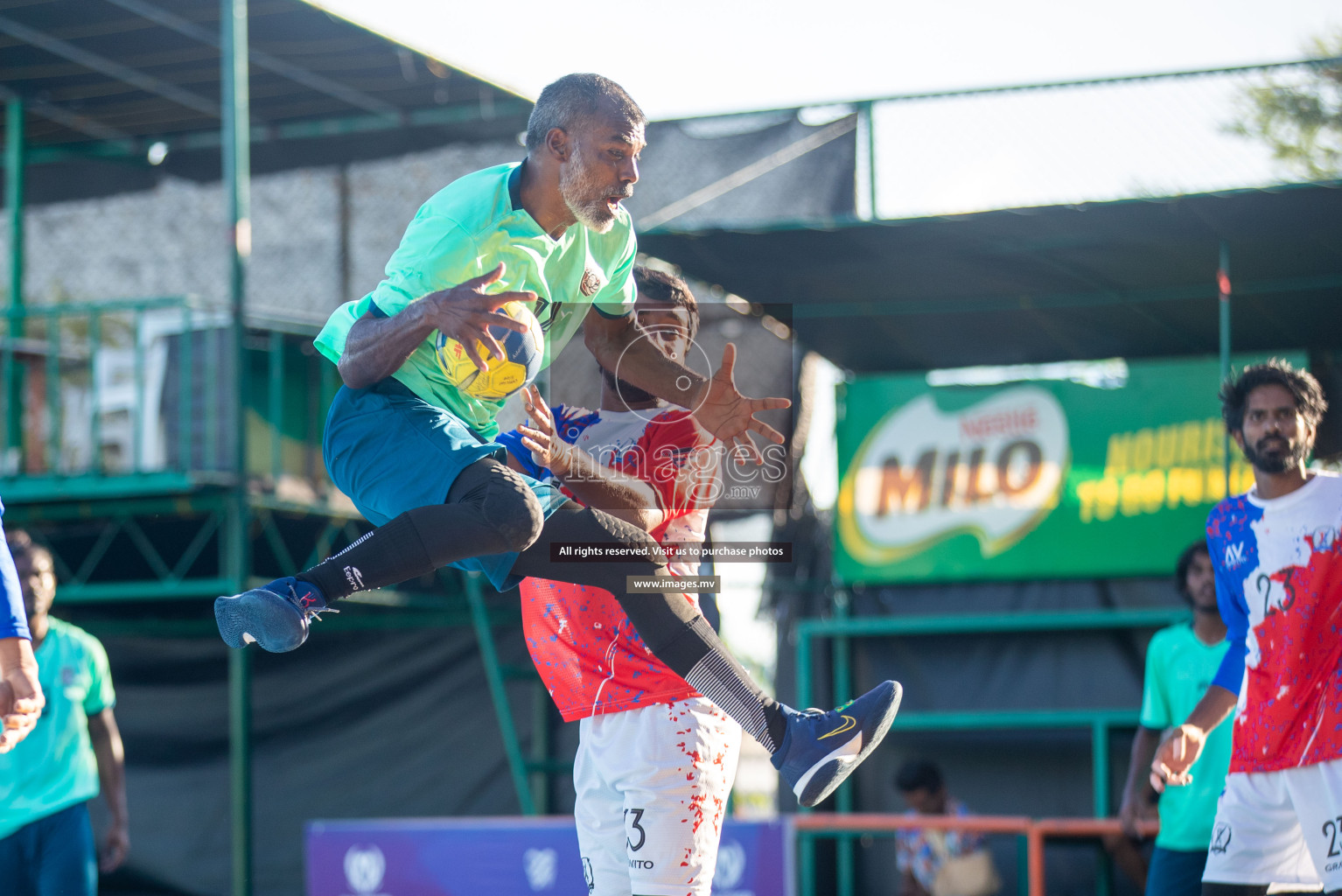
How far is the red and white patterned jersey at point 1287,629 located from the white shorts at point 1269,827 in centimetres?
5

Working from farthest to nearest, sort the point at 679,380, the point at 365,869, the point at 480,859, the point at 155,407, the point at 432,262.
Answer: the point at 155,407
the point at 365,869
the point at 480,859
the point at 679,380
the point at 432,262

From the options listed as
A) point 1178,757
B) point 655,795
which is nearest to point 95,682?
point 655,795

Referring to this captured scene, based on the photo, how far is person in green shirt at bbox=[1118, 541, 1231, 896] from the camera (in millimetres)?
5785

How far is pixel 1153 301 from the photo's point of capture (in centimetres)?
933

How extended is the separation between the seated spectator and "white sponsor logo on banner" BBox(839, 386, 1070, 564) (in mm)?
2100

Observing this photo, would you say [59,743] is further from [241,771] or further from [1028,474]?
[1028,474]

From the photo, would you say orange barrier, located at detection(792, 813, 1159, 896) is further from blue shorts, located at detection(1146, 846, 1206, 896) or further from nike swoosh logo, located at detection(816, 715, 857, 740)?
nike swoosh logo, located at detection(816, 715, 857, 740)

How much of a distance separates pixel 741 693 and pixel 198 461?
7114 mm

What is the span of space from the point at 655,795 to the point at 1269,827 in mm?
2042

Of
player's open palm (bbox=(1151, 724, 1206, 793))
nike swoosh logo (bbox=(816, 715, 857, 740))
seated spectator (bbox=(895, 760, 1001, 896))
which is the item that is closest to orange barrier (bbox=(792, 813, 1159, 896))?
seated spectator (bbox=(895, 760, 1001, 896))

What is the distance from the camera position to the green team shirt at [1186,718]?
578cm

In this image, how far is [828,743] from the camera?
345 cm

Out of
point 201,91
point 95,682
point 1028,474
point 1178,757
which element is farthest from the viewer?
point 201,91

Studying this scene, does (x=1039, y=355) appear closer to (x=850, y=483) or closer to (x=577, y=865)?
(x=850, y=483)
